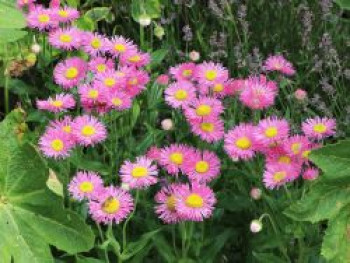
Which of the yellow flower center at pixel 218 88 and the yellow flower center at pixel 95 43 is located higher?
the yellow flower center at pixel 95 43

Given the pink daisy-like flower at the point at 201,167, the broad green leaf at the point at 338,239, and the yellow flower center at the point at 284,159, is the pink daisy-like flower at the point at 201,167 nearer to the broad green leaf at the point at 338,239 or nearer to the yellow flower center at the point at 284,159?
the yellow flower center at the point at 284,159

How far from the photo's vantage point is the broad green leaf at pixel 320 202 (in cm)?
165

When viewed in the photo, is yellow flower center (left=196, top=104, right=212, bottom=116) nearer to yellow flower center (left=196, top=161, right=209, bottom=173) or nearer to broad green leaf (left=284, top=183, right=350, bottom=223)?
yellow flower center (left=196, top=161, right=209, bottom=173)

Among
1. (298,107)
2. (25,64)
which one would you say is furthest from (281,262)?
(25,64)

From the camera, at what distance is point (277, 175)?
1838mm

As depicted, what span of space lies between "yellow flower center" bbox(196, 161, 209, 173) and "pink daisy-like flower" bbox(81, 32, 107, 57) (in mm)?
549

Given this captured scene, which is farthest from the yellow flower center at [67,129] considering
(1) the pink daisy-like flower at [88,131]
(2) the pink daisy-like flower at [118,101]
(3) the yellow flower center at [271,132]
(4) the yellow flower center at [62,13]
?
(4) the yellow flower center at [62,13]

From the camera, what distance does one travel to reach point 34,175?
68.6 inches

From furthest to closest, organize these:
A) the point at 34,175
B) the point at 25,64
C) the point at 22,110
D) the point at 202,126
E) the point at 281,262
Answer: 1. the point at 25,64
2. the point at 22,110
3. the point at 202,126
4. the point at 281,262
5. the point at 34,175

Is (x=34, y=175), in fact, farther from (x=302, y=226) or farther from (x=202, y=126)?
(x=302, y=226)

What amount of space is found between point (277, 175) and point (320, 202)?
0.20 m

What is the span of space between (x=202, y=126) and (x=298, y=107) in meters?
0.58

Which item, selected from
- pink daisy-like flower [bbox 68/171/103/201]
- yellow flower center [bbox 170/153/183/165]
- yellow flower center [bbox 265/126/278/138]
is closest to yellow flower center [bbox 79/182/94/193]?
pink daisy-like flower [bbox 68/171/103/201]

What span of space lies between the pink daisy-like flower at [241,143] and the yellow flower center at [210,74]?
0.25 metres
